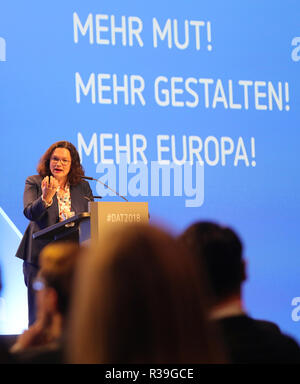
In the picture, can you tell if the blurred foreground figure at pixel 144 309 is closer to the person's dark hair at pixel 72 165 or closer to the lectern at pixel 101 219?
the lectern at pixel 101 219

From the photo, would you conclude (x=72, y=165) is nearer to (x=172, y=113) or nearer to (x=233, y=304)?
(x=172, y=113)

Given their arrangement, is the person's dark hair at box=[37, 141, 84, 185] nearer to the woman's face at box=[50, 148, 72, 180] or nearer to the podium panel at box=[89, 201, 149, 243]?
the woman's face at box=[50, 148, 72, 180]

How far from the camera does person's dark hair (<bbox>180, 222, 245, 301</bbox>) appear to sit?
1668 mm

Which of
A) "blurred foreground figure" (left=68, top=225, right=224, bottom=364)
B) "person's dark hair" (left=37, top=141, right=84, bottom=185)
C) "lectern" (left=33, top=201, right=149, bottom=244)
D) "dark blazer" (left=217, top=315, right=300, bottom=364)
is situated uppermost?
"person's dark hair" (left=37, top=141, right=84, bottom=185)

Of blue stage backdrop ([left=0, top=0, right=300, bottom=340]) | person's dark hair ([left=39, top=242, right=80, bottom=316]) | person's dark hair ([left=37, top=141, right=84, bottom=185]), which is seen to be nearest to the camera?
person's dark hair ([left=39, top=242, right=80, bottom=316])

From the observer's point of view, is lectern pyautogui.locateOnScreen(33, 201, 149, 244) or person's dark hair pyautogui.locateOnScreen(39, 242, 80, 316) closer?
person's dark hair pyautogui.locateOnScreen(39, 242, 80, 316)

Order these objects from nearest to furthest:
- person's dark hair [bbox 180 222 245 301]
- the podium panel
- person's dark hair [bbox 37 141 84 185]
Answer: person's dark hair [bbox 180 222 245 301] → the podium panel → person's dark hair [bbox 37 141 84 185]

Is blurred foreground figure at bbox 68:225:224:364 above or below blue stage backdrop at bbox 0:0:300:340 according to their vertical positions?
below

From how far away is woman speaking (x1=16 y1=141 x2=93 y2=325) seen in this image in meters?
4.18

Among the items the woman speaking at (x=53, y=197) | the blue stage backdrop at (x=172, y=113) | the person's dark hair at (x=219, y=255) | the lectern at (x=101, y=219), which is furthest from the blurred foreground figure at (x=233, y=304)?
the blue stage backdrop at (x=172, y=113)

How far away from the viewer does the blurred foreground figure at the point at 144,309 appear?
3.59 ft

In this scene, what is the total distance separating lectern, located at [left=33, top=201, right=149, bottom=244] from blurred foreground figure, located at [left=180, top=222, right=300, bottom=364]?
164 cm

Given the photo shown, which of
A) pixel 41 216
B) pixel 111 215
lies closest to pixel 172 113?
pixel 41 216

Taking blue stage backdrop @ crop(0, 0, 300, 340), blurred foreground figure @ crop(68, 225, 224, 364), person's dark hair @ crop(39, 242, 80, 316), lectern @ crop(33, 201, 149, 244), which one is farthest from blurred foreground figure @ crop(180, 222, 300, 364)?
blue stage backdrop @ crop(0, 0, 300, 340)
